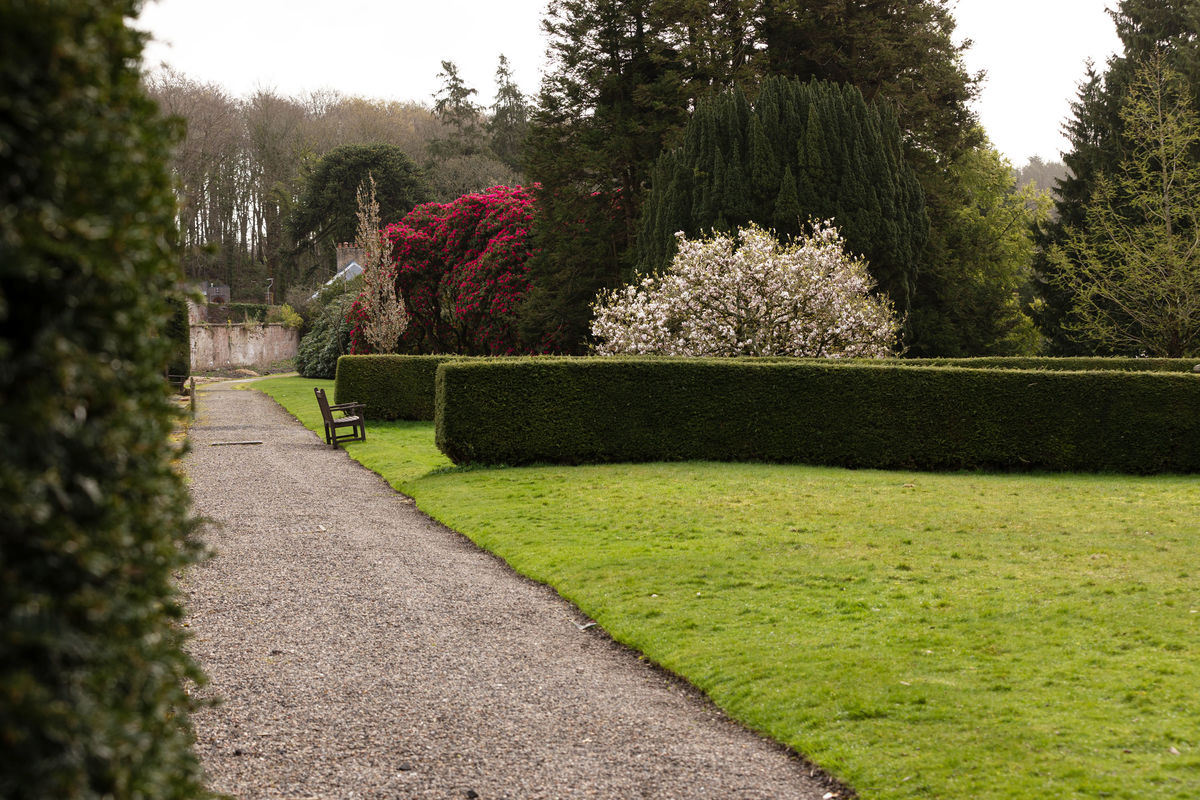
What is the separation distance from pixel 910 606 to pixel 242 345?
43661 mm

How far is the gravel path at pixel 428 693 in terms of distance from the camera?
432 centimetres

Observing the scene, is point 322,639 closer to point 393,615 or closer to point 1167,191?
point 393,615

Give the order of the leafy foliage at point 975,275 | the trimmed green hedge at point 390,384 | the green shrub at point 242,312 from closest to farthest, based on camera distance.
A: the trimmed green hedge at point 390,384, the leafy foliage at point 975,275, the green shrub at point 242,312

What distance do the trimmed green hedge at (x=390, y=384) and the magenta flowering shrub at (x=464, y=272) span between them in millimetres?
6296

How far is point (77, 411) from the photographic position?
1.79 meters

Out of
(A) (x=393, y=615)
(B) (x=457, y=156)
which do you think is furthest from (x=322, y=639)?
(B) (x=457, y=156)

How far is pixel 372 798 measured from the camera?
4090 mm

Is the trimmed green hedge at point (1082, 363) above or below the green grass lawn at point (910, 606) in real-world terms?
above

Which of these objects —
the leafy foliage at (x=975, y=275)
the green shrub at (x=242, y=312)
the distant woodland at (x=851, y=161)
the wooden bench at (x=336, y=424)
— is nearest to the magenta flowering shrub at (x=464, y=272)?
the distant woodland at (x=851, y=161)

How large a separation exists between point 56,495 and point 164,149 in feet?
2.70

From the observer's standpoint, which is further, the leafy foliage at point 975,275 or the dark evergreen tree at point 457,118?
the dark evergreen tree at point 457,118

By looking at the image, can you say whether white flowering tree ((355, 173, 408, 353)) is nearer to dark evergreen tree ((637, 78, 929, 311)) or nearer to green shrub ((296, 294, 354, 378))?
dark evergreen tree ((637, 78, 929, 311))

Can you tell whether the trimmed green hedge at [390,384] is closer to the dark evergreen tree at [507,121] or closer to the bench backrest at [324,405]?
the bench backrest at [324,405]

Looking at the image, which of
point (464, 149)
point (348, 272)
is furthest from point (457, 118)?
point (348, 272)
